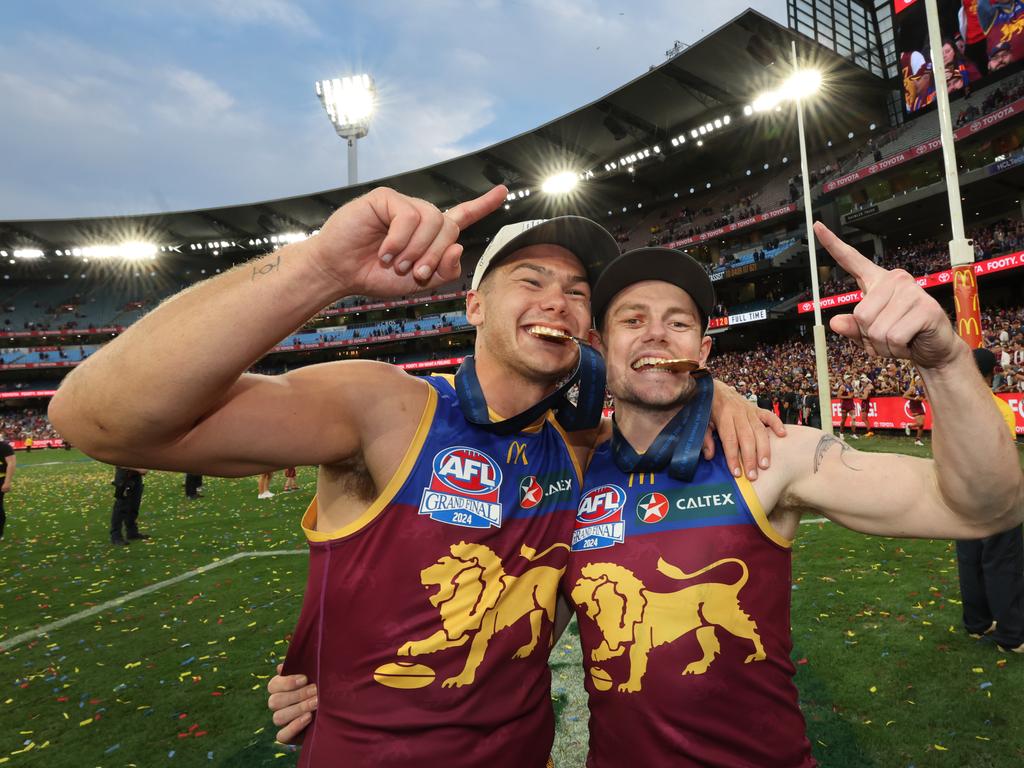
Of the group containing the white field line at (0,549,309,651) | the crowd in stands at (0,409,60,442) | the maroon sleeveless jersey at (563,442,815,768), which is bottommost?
the white field line at (0,549,309,651)

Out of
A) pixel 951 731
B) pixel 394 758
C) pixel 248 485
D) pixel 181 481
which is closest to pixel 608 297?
pixel 394 758

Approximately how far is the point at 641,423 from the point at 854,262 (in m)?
1.06

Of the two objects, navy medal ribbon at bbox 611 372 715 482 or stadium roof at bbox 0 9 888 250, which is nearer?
navy medal ribbon at bbox 611 372 715 482

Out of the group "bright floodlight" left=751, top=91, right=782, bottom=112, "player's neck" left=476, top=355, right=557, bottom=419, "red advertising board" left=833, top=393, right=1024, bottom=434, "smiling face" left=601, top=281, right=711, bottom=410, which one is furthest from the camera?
"bright floodlight" left=751, top=91, right=782, bottom=112

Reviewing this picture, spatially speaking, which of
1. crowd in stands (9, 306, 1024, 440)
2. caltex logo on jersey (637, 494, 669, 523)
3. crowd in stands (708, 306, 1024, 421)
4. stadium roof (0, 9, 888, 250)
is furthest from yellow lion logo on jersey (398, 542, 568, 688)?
stadium roof (0, 9, 888, 250)

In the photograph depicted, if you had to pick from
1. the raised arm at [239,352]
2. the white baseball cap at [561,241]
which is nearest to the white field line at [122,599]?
the raised arm at [239,352]

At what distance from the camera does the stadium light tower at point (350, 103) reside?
54.0 meters

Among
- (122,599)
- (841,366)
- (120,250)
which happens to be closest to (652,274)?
(122,599)

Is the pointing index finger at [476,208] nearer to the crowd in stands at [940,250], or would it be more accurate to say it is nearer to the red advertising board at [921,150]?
the crowd in stands at [940,250]

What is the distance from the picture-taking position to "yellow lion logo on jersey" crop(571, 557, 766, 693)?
190cm

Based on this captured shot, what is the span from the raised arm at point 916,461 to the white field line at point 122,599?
7783 mm

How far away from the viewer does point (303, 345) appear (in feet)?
198

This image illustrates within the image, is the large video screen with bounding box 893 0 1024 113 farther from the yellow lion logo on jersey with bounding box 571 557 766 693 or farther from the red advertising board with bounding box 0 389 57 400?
the red advertising board with bounding box 0 389 57 400

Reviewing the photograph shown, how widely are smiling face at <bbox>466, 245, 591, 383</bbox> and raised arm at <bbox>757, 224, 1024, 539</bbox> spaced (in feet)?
3.22
